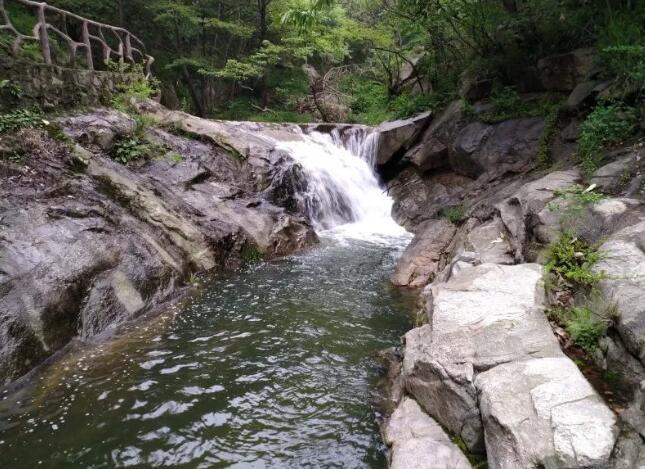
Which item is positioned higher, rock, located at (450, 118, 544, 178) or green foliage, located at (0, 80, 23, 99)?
green foliage, located at (0, 80, 23, 99)

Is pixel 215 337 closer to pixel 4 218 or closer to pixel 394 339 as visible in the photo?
pixel 394 339

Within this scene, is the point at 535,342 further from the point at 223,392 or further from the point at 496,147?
the point at 496,147

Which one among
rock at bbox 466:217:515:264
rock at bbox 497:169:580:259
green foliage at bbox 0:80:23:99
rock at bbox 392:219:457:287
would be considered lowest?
rock at bbox 392:219:457:287

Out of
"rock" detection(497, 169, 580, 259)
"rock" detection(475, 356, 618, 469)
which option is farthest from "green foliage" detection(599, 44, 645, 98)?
"rock" detection(475, 356, 618, 469)

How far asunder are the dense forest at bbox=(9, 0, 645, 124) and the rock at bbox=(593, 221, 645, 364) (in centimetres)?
344

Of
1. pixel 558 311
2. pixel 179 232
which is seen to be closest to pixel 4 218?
pixel 179 232

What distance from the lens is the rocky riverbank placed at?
2.75 m

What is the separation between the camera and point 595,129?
7254mm

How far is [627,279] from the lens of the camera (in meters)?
3.80

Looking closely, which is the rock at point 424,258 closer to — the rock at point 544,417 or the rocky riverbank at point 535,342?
the rocky riverbank at point 535,342

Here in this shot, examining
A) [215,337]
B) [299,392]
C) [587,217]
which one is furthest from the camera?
[215,337]

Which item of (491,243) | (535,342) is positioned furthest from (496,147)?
(535,342)

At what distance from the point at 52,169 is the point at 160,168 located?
2.40m

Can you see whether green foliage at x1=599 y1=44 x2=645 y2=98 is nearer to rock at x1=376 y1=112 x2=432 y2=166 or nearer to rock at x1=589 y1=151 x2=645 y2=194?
rock at x1=589 y1=151 x2=645 y2=194
